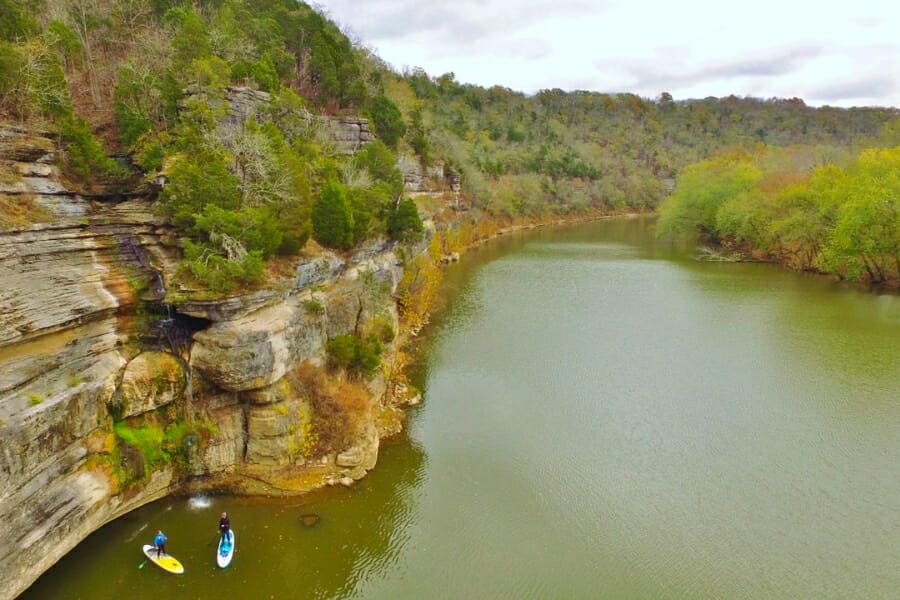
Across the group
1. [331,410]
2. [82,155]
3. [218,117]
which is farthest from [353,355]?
[218,117]

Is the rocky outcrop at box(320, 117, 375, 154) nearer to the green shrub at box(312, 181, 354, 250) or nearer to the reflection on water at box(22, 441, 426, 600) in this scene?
the green shrub at box(312, 181, 354, 250)

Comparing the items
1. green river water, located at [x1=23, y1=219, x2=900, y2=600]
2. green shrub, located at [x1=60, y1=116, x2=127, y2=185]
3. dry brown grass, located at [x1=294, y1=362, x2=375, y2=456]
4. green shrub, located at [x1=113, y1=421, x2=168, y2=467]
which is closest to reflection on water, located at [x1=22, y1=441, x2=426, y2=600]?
green river water, located at [x1=23, y1=219, x2=900, y2=600]

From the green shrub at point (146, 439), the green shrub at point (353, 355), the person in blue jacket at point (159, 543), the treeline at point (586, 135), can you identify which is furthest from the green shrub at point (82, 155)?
the treeline at point (586, 135)

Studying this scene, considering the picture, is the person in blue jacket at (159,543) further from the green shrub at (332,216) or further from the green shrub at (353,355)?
the green shrub at (332,216)

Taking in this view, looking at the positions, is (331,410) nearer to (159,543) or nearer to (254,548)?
(254,548)

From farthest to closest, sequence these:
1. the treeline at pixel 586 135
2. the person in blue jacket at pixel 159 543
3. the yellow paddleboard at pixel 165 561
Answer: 1. the treeline at pixel 586 135
2. the person in blue jacket at pixel 159 543
3. the yellow paddleboard at pixel 165 561
